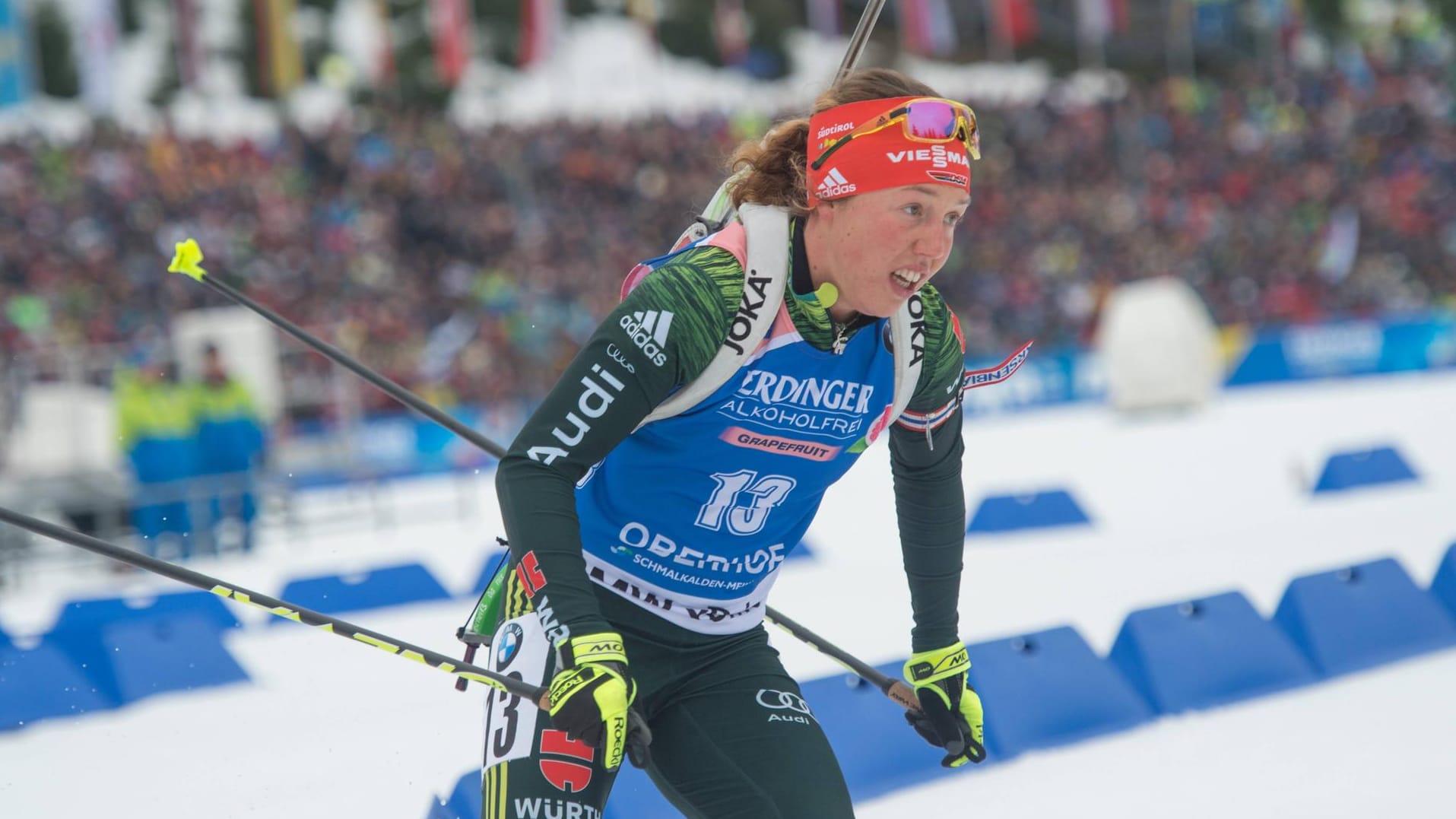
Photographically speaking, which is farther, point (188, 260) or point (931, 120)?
point (188, 260)

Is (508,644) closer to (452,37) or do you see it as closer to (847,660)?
(847,660)

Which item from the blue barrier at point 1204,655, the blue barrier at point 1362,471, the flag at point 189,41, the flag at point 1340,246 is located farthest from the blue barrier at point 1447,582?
the flag at point 189,41

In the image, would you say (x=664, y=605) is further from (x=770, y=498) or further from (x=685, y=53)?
(x=685, y=53)

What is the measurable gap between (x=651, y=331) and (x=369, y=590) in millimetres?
7630

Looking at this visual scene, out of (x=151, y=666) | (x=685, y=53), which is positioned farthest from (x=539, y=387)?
(x=685, y=53)

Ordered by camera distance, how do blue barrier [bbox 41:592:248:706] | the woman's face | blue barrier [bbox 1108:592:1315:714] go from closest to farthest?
1. the woman's face
2. blue barrier [bbox 1108:592:1315:714]
3. blue barrier [bbox 41:592:248:706]

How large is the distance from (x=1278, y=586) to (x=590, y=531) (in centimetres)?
640

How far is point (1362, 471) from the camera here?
1162 cm

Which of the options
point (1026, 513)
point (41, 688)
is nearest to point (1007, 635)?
point (1026, 513)

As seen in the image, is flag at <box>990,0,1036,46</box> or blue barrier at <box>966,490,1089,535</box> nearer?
blue barrier at <box>966,490,1089,535</box>

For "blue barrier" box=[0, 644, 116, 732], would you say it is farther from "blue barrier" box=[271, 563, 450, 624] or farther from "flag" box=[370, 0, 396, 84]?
"flag" box=[370, 0, 396, 84]

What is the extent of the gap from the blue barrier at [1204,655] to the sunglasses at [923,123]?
380cm

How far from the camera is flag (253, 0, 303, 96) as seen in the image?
90.4 feet

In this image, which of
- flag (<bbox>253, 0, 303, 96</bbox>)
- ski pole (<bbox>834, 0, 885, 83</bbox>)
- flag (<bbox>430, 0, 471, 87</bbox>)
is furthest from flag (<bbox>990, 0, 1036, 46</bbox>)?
ski pole (<bbox>834, 0, 885, 83</bbox>)
